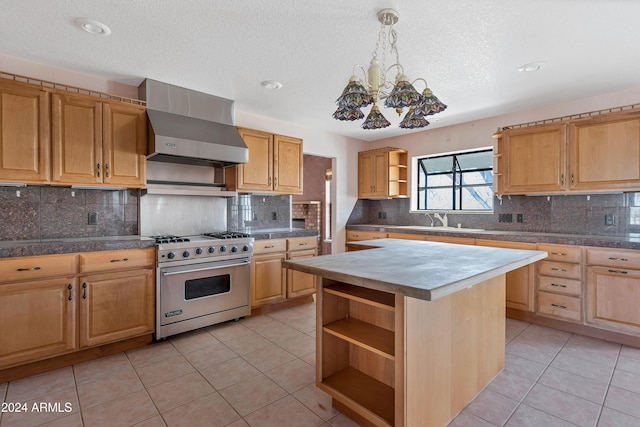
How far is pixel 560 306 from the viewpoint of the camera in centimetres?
317

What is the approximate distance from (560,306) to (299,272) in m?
2.84

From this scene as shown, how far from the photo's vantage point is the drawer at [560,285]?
3074 millimetres

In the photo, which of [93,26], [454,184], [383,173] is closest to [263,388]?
[93,26]

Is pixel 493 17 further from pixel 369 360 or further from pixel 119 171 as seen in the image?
pixel 119 171

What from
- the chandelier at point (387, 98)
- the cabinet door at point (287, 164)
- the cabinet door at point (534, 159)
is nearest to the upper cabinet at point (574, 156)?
the cabinet door at point (534, 159)

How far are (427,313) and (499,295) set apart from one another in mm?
A: 996

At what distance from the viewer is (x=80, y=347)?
2.47 meters

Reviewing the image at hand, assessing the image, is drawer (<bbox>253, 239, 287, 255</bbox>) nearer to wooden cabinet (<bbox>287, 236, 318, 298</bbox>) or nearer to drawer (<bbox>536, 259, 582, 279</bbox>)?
wooden cabinet (<bbox>287, 236, 318, 298</bbox>)

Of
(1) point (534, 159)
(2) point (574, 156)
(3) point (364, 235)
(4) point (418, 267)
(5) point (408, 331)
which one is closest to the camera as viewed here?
(5) point (408, 331)

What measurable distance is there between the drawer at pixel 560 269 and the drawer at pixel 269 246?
9.32 feet

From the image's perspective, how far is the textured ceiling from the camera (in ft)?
6.48

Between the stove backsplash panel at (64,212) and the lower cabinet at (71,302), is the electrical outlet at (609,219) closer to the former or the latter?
the lower cabinet at (71,302)

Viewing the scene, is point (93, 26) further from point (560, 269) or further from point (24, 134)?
point (560, 269)

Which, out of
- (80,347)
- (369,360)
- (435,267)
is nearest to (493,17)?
(435,267)
